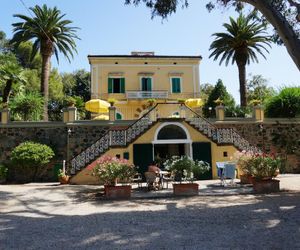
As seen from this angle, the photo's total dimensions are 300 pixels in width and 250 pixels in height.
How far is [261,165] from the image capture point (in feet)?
39.8

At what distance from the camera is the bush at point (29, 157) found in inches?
682

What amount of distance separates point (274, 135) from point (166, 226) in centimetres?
1491

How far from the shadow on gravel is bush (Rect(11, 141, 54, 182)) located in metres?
7.37

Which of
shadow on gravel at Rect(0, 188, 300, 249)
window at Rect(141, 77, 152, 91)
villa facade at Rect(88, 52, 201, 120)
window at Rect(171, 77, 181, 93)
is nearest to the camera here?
shadow on gravel at Rect(0, 188, 300, 249)

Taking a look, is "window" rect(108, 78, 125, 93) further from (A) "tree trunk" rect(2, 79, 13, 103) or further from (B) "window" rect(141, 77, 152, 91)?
(A) "tree trunk" rect(2, 79, 13, 103)

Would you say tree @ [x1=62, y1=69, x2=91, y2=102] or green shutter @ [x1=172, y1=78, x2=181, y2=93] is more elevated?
tree @ [x1=62, y1=69, x2=91, y2=102]

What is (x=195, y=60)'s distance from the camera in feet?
98.2

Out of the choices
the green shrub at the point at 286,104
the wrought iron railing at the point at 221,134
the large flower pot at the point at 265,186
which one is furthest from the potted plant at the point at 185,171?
the green shrub at the point at 286,104

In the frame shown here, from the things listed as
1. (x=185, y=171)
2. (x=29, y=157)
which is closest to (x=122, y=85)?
(x=29, y=157)

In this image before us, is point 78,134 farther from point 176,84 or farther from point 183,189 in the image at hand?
point 176,84

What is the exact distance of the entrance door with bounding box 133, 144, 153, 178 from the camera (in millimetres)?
17531

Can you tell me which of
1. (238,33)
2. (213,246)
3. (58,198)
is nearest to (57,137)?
(58,198)

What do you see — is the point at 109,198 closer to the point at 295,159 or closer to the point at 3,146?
the point at 3,146

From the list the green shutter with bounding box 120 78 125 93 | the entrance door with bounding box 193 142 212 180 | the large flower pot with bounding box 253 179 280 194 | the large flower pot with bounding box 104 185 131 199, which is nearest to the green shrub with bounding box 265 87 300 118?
the entrance door with bounding box 193 142 212 180
